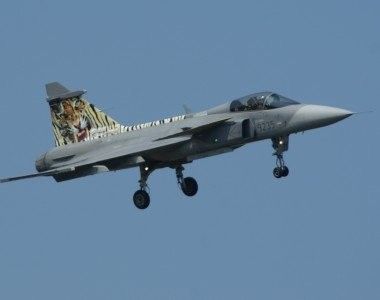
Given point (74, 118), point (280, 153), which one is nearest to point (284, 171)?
point (280, 153)

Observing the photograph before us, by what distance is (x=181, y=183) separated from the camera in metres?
42.0

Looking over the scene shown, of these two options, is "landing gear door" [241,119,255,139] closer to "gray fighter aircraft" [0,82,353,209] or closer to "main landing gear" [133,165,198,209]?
"gray fighter aircraft" [0,82,353,209]

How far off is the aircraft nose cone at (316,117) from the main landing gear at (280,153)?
0.58 meters

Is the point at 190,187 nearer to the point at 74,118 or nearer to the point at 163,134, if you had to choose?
the point at 163,134

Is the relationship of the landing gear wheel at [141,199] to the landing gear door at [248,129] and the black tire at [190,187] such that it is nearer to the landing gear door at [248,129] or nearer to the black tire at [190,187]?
the black tire at [190,187]

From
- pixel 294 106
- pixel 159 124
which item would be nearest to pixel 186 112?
pixel 159 124

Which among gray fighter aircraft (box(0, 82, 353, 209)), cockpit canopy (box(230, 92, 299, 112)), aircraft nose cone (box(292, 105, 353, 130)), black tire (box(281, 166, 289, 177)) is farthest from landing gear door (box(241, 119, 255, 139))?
black tire (box(281, 166, 289, 177))

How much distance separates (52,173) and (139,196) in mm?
2403

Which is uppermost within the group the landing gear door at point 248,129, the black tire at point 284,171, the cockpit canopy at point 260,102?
the cockpit canopy at point 260,102

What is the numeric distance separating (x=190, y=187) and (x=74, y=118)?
4.04 m

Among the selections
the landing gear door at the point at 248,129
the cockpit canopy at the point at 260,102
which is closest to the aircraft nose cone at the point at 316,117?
the cockpit canopy at the point at 260,102

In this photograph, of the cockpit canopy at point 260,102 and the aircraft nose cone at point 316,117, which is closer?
the aircraft nose cone at point 316,117

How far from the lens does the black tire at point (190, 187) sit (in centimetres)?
4216

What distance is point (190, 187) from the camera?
4219 cm
